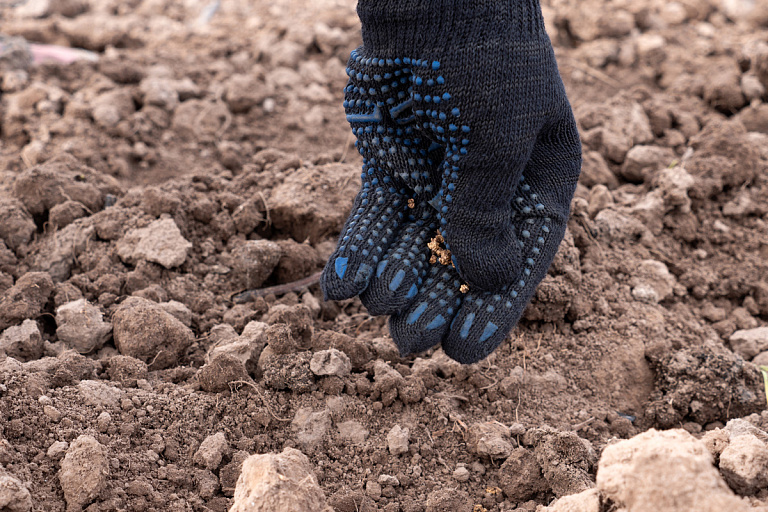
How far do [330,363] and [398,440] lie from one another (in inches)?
12.2

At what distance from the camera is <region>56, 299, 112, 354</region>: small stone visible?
2086mm

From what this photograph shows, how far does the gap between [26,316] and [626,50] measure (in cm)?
376

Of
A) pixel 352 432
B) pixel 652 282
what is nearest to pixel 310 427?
pixel 352 432

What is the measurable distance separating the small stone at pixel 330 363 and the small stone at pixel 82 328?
724 millimetres

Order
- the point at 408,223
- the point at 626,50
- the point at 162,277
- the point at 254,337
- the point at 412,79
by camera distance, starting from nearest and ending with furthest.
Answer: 1. the point at 412,79
2. the point at 408,223
3. the point at 254,337
4. the point at 162,277
5. the point at 626,50

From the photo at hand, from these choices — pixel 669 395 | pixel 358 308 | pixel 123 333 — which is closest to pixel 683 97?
pixel 669 395

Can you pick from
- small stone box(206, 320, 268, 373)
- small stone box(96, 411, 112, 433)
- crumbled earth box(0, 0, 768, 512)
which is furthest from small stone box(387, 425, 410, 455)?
small stone box(96, 411, 112, 433)

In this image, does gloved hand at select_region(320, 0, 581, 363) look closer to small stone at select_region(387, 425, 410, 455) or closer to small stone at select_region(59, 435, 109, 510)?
small stone at select_region(387, 425, 410, 455)

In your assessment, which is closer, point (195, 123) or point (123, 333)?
point (123, 333)

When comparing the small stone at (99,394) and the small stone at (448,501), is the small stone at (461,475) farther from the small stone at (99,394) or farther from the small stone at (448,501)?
the small stone at (99,394)

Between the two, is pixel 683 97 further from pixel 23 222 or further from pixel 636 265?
pixel 23 222

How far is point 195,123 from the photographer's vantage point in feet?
11.4

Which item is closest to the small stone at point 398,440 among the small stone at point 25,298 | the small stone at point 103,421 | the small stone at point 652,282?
the small stone at point 103,421

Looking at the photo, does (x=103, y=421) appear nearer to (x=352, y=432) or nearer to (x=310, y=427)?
(x=310, y=427)
